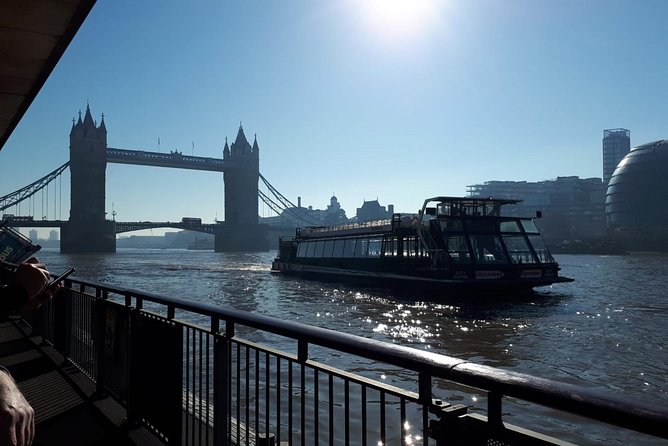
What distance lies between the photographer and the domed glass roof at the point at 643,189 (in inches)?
4894

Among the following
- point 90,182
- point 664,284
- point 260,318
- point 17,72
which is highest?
point 90,182

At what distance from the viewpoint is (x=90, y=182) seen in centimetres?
11494

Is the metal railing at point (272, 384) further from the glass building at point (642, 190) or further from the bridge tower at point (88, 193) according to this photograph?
the glass building at point (642, 190)

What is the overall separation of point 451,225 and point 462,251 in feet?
3.68

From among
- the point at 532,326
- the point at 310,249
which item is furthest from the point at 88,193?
the point at 532,326

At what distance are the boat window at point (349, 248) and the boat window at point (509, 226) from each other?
9162 mm

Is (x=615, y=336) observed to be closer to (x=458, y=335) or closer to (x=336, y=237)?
(x=458, y=335)

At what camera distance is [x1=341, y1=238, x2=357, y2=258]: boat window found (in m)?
30.4

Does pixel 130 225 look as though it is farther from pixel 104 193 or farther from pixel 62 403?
pixel 62 403

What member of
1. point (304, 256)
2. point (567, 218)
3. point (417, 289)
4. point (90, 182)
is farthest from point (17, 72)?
point (567, 218)

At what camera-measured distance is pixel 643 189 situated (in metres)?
127

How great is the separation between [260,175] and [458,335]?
133m

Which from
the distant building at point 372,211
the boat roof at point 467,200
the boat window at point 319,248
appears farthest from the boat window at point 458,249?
the distant building at point 372,211

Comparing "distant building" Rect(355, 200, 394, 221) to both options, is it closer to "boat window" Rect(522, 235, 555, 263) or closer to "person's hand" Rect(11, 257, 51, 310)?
"boat window" Rect(522, 235, 555, 263)
